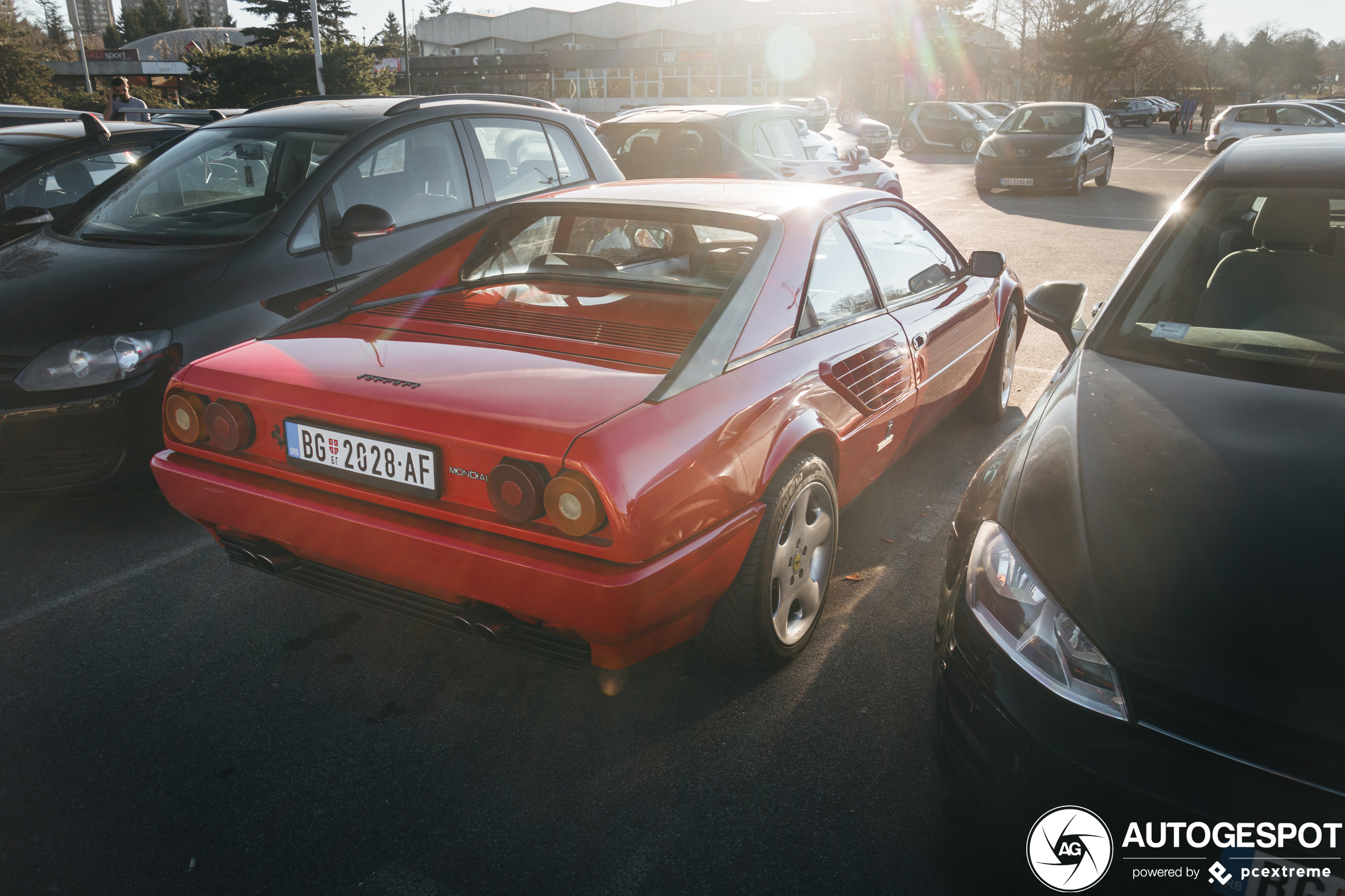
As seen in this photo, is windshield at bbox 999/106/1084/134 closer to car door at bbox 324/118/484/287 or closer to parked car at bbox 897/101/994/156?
parked car at bbox 897/101/994/156

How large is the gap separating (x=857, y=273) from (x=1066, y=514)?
1.55 m

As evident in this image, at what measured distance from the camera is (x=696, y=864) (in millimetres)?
1988

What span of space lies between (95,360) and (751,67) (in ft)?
188

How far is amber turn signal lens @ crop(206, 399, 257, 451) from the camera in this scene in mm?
2447

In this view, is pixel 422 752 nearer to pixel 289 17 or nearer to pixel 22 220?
pixel 22 220

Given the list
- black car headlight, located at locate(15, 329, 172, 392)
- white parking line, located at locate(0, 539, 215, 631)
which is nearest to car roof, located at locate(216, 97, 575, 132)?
black car headlight, located at locate(15, 329, 172, 392)

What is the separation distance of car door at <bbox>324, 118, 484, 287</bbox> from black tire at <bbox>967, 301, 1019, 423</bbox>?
114 inches

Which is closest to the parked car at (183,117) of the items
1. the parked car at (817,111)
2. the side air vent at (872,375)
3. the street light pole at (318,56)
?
the side air vent at (872,375)

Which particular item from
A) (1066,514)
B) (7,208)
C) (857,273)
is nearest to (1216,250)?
(857,273)

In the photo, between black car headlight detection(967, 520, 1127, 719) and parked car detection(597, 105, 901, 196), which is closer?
black car headlight detection(967, 520, 1127, 719)

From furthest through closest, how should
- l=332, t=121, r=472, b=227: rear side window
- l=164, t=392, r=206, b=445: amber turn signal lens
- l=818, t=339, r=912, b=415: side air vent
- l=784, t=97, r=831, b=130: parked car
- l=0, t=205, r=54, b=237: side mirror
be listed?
l=784, t=97, r=831, b=130: parked car
l=0, t=205, r=54, b=237: side mirror
l=332, t=121, r=472, b=227: rear side window
l=818, t=339, r=912, b=415: side air vent
l=164, t=392, r=206, b=445: amber turn signal lens

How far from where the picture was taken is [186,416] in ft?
8.45

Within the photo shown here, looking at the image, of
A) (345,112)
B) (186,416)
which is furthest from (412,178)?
(186,416)

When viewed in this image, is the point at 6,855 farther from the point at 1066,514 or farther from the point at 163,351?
the point at 1066,514
